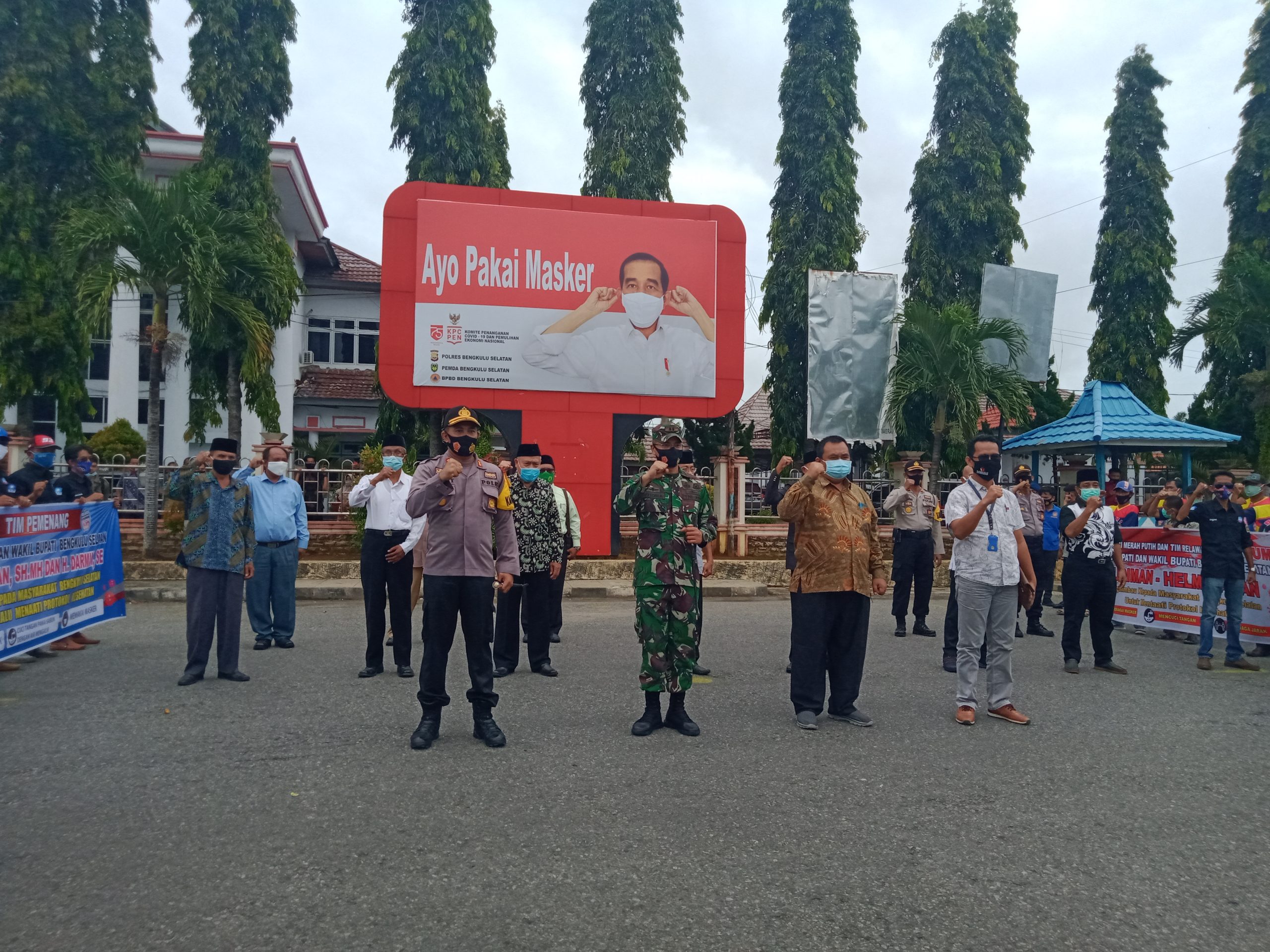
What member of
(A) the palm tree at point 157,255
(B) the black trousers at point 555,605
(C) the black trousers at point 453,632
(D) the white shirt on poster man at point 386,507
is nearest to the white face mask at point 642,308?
(A) the palm tree at point 157,255

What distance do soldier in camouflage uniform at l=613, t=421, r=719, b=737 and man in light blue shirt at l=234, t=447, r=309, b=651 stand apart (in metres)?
4.47

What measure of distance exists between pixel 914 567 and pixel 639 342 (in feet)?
21.7

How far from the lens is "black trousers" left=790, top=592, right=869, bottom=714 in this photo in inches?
235

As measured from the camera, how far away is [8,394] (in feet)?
55.0

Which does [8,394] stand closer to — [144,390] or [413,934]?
[144,390]

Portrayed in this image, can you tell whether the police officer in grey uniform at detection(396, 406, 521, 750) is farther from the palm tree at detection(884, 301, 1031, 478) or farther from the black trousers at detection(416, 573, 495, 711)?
the palm tree at detection(884, 301, 1031, 478)

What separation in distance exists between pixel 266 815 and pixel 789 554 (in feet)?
20.4

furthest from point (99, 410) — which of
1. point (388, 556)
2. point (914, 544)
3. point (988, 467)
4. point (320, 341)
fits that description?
point (988, 467)

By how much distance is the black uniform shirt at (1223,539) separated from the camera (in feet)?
27.6

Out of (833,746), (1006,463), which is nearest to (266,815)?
(833,746)

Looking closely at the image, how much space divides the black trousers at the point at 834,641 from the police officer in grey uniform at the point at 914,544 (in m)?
3.89

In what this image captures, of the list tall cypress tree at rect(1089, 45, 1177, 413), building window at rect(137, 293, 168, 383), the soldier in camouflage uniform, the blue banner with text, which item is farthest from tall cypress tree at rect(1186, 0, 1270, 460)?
building window at rect(137, 293, 168, 383)

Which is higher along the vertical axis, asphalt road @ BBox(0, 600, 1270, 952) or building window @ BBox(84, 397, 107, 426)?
building window @ BBox(84, 397, 107, 426)

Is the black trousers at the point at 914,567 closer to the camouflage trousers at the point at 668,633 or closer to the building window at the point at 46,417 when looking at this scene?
the camouflage trousers at the point at 668,633
